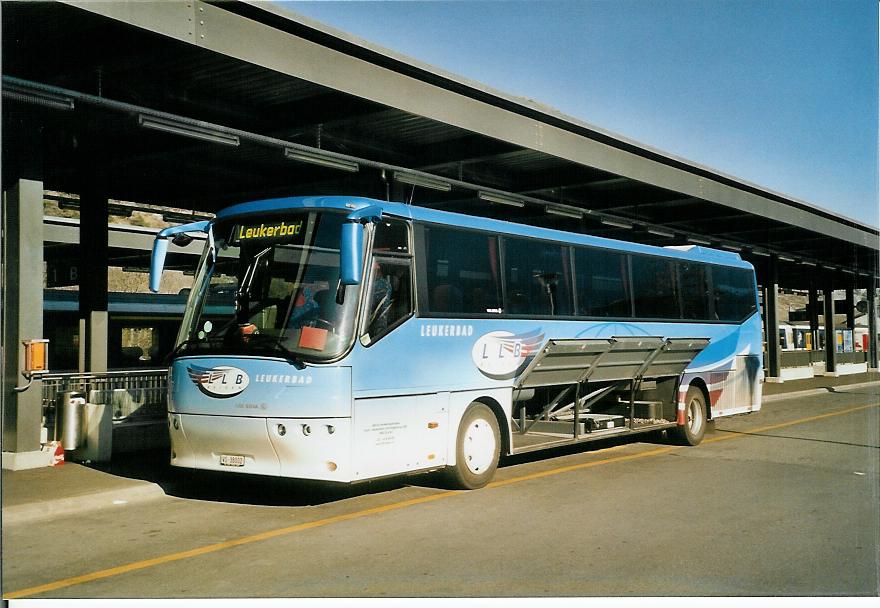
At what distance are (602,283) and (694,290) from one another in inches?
135

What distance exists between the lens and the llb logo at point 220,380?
9188 millimetres

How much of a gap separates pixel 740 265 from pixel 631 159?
333 centimetres

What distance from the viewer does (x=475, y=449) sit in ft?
35.6

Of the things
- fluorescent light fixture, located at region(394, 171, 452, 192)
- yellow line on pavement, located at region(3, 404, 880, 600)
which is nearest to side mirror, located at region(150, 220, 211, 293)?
yellow line on pavement, located at region(3, 404, 880, 600)

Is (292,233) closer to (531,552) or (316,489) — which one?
(316,489)

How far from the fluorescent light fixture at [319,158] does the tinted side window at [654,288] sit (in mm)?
5149

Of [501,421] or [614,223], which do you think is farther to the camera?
[614,223]

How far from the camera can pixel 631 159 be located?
59.1 feet

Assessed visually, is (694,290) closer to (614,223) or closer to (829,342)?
(614,223)

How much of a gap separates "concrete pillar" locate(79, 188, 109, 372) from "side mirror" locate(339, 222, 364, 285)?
353 inches

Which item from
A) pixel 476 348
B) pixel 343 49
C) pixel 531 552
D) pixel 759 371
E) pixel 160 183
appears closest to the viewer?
pixel 531 552

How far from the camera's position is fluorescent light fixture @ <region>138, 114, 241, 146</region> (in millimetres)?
10547

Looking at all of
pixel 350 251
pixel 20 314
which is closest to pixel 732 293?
pixel 350 251

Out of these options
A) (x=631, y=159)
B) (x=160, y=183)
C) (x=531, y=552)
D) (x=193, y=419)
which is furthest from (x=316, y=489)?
(x=631, y=159)
